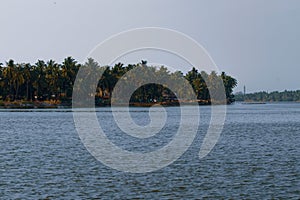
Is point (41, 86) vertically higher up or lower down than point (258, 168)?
higher up

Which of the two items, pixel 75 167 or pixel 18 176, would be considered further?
pixel 75 167

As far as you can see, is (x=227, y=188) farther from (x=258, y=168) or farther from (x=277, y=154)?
(x=277, y=154)

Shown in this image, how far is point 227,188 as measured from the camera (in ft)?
103

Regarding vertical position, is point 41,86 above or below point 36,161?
above

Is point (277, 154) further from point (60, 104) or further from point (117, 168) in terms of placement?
point (60, 104)

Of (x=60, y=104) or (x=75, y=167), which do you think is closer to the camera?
(x=75, y=167)

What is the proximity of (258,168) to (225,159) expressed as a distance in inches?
236

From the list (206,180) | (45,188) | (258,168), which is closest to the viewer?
(45,188)

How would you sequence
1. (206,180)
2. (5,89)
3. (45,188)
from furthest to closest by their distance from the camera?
(5,89) < (206,180) < (45,188)

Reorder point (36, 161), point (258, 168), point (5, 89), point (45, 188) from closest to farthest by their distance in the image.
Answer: point (45, 188), point (258, 168), point (36, 161), point (5, 89)

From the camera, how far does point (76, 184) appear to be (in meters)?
32.1

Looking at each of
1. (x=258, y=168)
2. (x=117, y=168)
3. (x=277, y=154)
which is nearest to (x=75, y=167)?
(x=117, y=168)

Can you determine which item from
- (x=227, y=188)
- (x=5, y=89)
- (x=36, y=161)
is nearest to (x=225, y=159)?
(x=227, y=188)

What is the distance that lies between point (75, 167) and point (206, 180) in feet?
37.5
